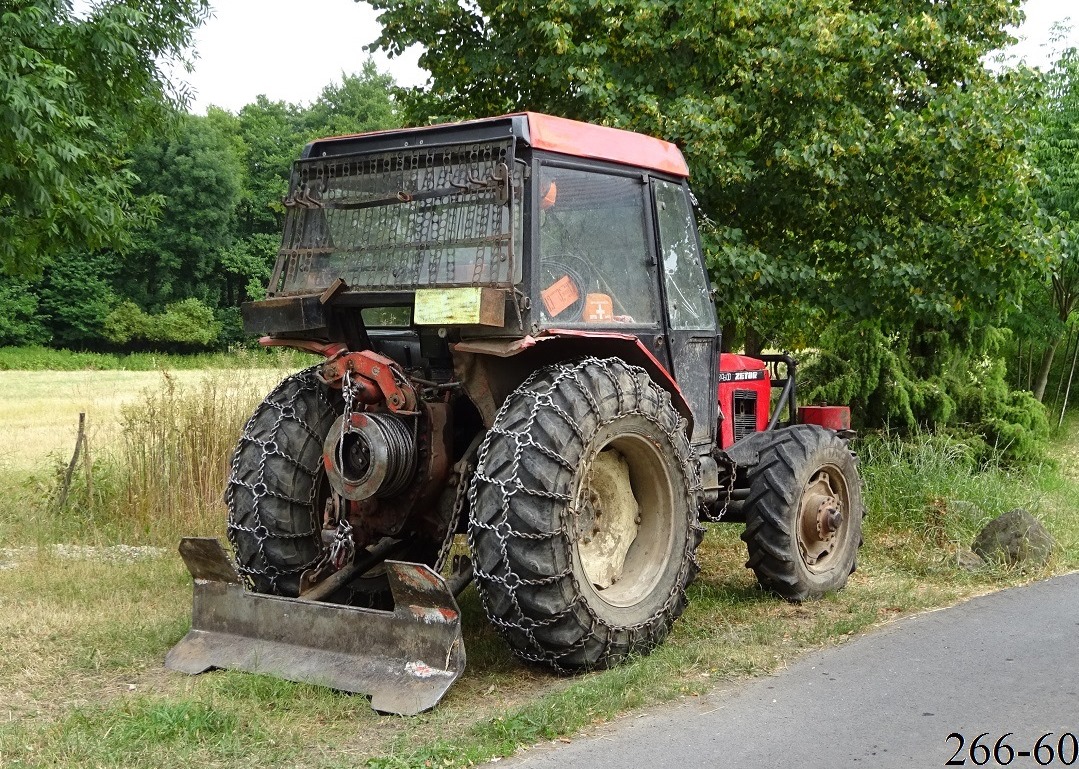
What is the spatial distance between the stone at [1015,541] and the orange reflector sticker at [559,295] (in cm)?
389

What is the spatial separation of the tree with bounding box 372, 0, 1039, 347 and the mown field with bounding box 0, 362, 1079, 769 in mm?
1742

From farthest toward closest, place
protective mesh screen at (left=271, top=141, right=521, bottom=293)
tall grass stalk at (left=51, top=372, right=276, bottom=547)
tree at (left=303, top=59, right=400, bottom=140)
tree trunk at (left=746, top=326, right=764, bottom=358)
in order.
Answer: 1. tree at (left=303, top=59, right=400, bottom=140)
2. tree trunk at (left=746, top=326, right=764, bottom=358)
3. tall grass stalk at (left=51, top=372, right=276, bottom=547)
4. protective mesh screen at (left=271, top=141, right=521, bottom=293)

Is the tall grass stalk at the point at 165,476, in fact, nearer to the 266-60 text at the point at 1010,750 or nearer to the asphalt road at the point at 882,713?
the asphalt road at the point at 882,713

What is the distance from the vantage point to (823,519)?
22.7 feet

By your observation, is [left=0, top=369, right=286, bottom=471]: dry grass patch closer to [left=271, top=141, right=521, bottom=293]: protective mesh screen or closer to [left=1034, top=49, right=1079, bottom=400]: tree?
[left=271, top=141, right=521, bottom=293]: protective mesh screen

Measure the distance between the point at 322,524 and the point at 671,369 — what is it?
209 cm

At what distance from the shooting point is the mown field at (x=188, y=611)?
14.4 feet

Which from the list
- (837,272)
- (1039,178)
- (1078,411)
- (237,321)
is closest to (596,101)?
(837,272)

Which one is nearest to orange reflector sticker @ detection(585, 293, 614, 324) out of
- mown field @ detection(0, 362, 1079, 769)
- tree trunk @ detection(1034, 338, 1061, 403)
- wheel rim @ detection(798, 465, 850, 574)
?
mown field @ detection(0, 362, 1079, 769)

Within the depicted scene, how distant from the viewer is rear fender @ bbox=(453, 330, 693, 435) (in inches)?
207

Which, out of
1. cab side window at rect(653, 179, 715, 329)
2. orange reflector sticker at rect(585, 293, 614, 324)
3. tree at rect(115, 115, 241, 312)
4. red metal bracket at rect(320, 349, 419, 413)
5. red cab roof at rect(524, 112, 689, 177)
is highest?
tree at rect(115, 115, 241, 312)

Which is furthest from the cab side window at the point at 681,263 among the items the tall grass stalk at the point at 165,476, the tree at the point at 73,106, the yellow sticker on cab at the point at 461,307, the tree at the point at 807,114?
the tree at the point at 73,106

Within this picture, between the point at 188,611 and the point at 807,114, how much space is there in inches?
242

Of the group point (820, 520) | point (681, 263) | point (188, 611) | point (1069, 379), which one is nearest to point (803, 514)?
point (820, 520)
